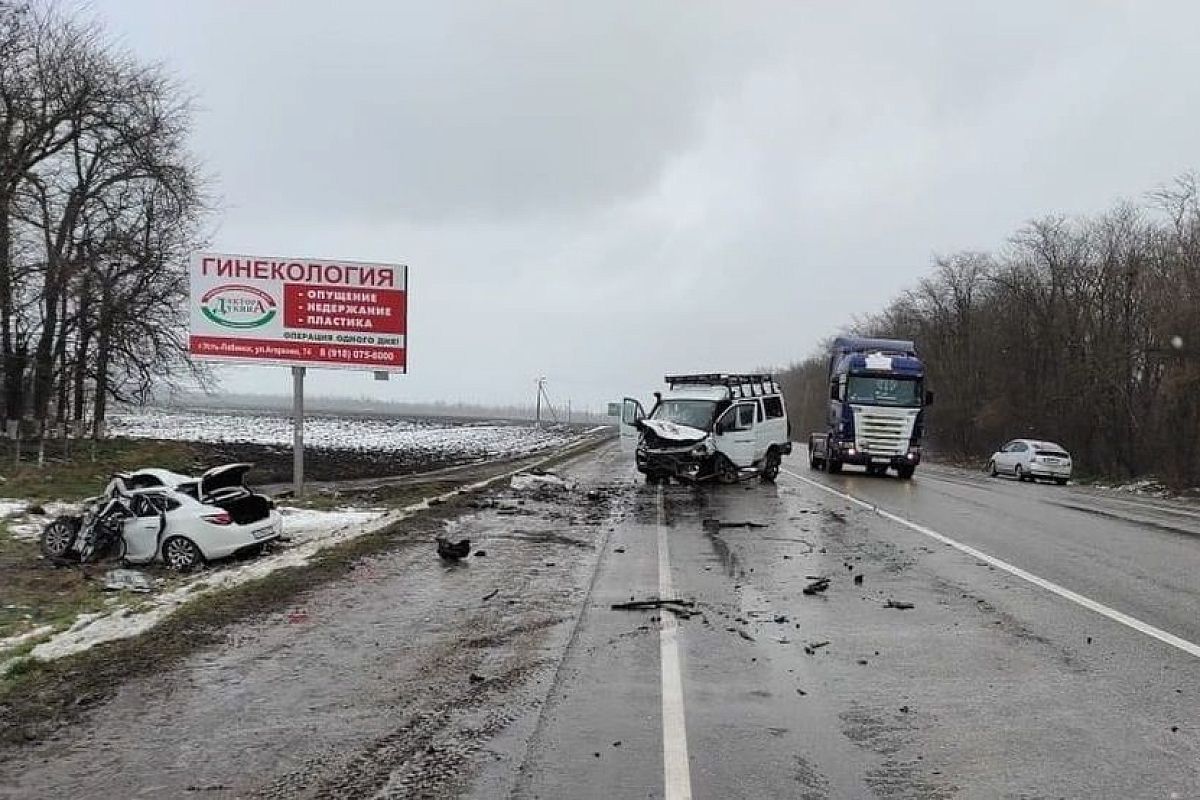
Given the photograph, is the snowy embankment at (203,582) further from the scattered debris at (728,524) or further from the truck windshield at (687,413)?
the truck windshield at (687,413)

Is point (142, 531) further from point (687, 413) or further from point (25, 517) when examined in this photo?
point (687, 413)

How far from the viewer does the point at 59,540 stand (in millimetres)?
12164

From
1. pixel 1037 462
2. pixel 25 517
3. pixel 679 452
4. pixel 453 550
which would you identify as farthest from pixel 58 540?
pixel 1037 462

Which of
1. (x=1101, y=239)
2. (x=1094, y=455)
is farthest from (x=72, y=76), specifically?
(x=1101, y=239)

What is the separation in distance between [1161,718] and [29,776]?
6099 millimetres

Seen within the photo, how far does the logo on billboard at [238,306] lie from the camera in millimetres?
19219

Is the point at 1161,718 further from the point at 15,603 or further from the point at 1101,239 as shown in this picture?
the point at 1101,239

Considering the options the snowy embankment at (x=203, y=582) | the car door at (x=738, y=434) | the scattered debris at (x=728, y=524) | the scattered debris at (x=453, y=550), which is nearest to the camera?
the snowy embankment at (x=203, y=582)

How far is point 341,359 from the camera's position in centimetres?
1998

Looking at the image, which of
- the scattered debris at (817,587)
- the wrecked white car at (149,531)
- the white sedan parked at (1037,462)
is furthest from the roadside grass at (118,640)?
the white sedan parked at (1037,462)

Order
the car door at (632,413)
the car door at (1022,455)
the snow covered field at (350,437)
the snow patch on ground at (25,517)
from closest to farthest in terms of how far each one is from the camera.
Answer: the snow patch on ground at (25,517) < the car door at (632,413) < the car door at (1022,455) < the snow covered field at (350,437)

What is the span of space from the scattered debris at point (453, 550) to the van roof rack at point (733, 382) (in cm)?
1424

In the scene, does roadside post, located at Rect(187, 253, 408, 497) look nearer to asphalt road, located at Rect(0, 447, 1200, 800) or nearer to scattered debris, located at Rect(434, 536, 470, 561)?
scattered debris, located at Rect(434, 536, 470, 561)

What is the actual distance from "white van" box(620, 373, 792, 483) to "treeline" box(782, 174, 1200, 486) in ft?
57.9
